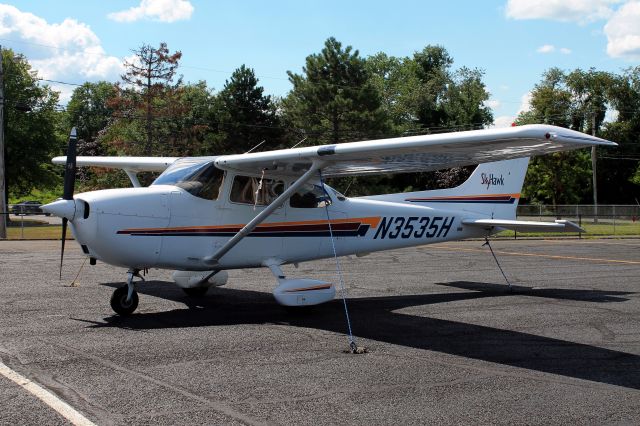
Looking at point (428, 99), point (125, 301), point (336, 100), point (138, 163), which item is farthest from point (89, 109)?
point (125, 301)

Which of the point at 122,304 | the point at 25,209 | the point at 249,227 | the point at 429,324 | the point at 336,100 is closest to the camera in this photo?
the point at 429,324

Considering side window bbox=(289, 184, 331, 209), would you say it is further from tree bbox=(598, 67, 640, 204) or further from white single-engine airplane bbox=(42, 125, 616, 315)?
tree bbox=(598, 67, 640, 204)

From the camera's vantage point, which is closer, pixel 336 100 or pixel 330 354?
pixel 330 354

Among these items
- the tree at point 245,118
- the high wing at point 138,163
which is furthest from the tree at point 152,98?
the high wing at point 138,163

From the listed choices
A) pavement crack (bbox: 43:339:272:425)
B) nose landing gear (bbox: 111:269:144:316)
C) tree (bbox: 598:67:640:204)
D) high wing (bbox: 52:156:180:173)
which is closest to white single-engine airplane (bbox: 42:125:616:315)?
nose landing gear (bbox: 111:269:144:316)

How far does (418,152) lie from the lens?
8.69 meters

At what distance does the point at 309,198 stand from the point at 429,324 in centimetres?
297

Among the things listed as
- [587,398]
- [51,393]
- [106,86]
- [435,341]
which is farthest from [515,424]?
[106,86]

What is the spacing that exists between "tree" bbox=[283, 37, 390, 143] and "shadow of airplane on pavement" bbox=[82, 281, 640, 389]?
38537 mm

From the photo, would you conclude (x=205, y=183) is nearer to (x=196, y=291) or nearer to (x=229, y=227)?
(x=229, y=227)

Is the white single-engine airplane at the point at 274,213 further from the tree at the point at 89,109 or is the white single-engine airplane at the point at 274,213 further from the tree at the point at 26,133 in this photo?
the tree at the point at 89,109

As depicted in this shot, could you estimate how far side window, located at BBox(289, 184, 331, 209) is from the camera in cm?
1093

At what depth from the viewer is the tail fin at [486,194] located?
12.8 m

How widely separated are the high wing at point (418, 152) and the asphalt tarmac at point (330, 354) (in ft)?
7.18
